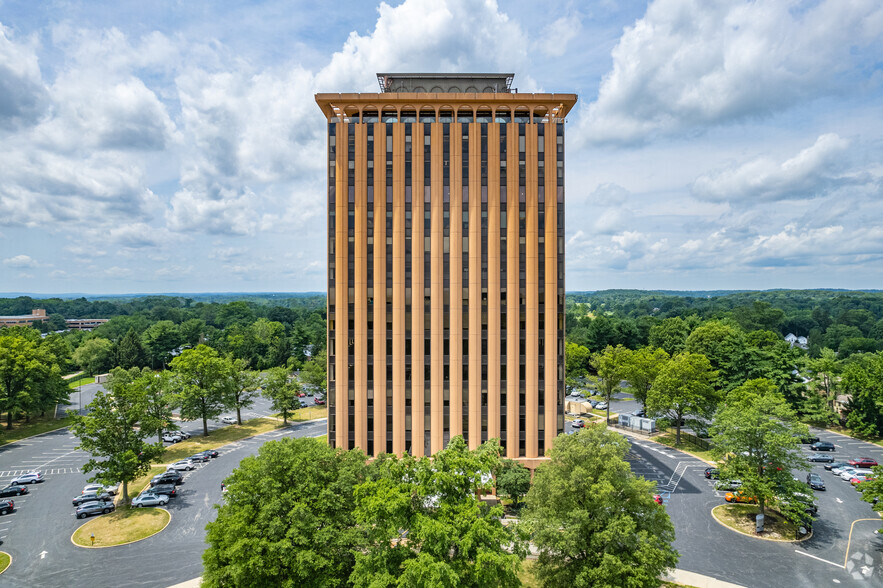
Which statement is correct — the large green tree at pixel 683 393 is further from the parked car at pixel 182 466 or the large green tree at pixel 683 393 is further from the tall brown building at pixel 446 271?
the parked car at pixel 182 466

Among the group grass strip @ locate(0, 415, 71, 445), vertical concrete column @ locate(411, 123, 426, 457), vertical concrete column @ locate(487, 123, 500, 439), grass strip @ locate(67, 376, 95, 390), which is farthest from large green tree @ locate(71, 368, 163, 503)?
grass strip @ locate(67, 376, 95, 390)

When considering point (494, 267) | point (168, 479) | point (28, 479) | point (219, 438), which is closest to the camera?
point (494, 267)

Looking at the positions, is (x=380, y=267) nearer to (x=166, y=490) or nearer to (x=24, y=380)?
(x=166, y=490)

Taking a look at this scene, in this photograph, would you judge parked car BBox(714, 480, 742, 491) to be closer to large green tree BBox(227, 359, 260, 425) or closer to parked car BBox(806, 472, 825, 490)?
parked car BBox(806, 472, 825, 490)

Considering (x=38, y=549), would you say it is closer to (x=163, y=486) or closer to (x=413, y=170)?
(x=163, y=486)

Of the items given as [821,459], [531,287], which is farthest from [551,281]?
[821,459]

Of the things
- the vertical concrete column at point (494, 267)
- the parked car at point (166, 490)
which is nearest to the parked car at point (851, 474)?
the vertical concrete column at point (494, 267)

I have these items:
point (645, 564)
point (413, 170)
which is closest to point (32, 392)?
point (413, 170)
